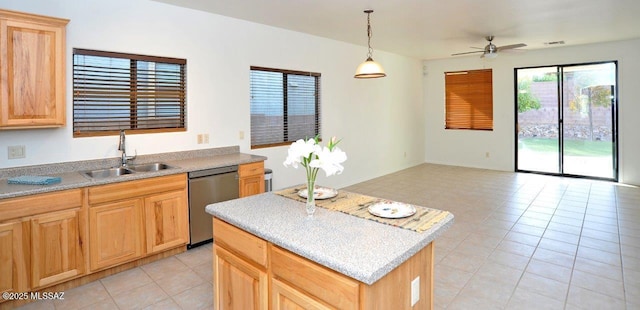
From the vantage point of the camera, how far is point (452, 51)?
7352 mm

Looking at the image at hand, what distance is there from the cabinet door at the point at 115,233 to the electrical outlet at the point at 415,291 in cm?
254

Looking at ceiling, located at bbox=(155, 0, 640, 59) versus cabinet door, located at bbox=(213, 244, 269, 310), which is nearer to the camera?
cabinet door, located at bbox=(213, 244, 269, 310)

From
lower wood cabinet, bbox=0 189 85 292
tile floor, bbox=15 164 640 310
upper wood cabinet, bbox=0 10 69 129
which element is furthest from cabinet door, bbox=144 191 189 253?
upper wood cabinet, bbox=0 10 69 129

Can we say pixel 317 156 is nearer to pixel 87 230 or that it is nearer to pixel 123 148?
pixel 87 230

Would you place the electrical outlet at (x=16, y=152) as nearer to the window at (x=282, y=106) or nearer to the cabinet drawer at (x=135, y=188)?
the cabinet drawer at (x=135, y=188)

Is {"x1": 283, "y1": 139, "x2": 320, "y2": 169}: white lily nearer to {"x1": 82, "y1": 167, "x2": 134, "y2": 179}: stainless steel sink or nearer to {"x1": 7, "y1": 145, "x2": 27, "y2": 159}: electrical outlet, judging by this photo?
{"x1": 82, "y1": 167, "x2": 134, "y2": 179}: stainless steel sink

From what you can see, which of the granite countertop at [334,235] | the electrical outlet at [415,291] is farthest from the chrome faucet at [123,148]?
the electrical outlet at [415,291]

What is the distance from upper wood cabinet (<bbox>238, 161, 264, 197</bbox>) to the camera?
13.0 feet

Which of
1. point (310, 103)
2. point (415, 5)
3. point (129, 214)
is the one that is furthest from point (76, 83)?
point (415, 5)

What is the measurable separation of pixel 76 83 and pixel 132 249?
1.62m

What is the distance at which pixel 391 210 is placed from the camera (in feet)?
6.61

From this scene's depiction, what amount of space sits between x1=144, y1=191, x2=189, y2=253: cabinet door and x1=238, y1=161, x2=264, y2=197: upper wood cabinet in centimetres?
68

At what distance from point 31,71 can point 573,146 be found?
8.63 meters

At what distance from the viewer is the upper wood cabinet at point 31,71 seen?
2674 millimetres
